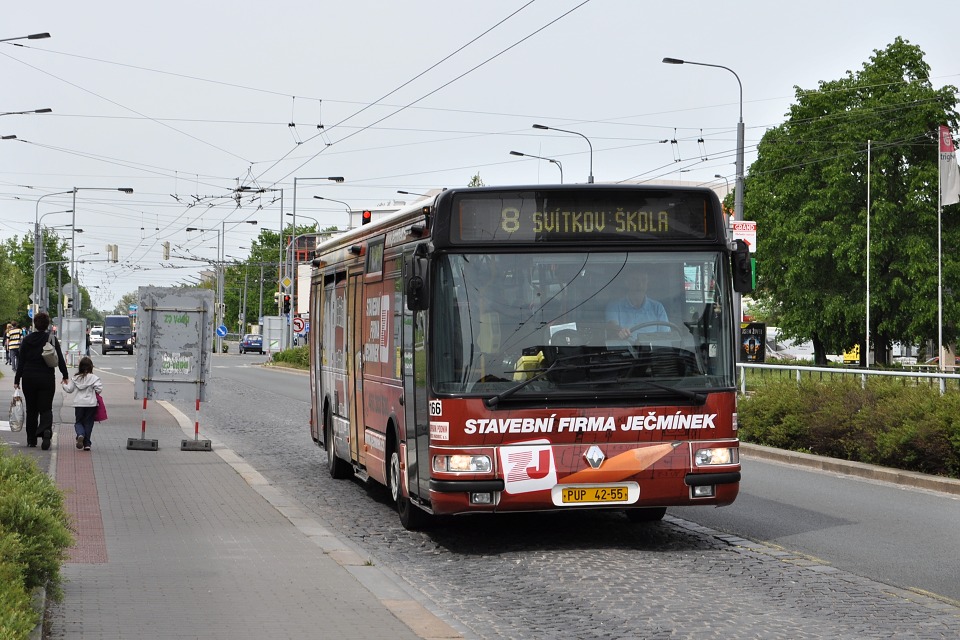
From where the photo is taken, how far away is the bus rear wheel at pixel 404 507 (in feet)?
36.2

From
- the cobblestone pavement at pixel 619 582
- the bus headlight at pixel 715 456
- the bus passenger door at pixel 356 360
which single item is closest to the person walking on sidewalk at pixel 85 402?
the bus passenger door at pixel 356 360

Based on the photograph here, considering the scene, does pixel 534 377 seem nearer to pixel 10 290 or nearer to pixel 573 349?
pixel 573 349

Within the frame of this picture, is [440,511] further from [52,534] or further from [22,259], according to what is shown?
[22,259]

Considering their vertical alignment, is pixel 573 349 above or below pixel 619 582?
above

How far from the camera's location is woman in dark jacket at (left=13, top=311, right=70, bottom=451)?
1738 cm

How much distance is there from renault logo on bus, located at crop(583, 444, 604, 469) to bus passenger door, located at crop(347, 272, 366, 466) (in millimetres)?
3749

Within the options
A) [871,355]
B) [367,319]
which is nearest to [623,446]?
[367,319]

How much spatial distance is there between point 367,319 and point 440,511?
3329 mm

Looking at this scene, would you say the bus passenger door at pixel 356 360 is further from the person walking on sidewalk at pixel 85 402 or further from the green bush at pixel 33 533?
the green bush at pixel 33 533

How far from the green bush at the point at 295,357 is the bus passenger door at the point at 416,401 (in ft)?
157

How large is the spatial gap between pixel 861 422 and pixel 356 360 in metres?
6.36

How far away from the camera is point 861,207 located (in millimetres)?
51969

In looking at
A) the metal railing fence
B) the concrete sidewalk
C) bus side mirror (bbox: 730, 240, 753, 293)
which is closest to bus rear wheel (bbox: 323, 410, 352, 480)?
the concrete sidewalk

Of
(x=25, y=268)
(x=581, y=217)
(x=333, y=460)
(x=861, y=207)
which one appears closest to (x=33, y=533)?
(x=581, y=217)
